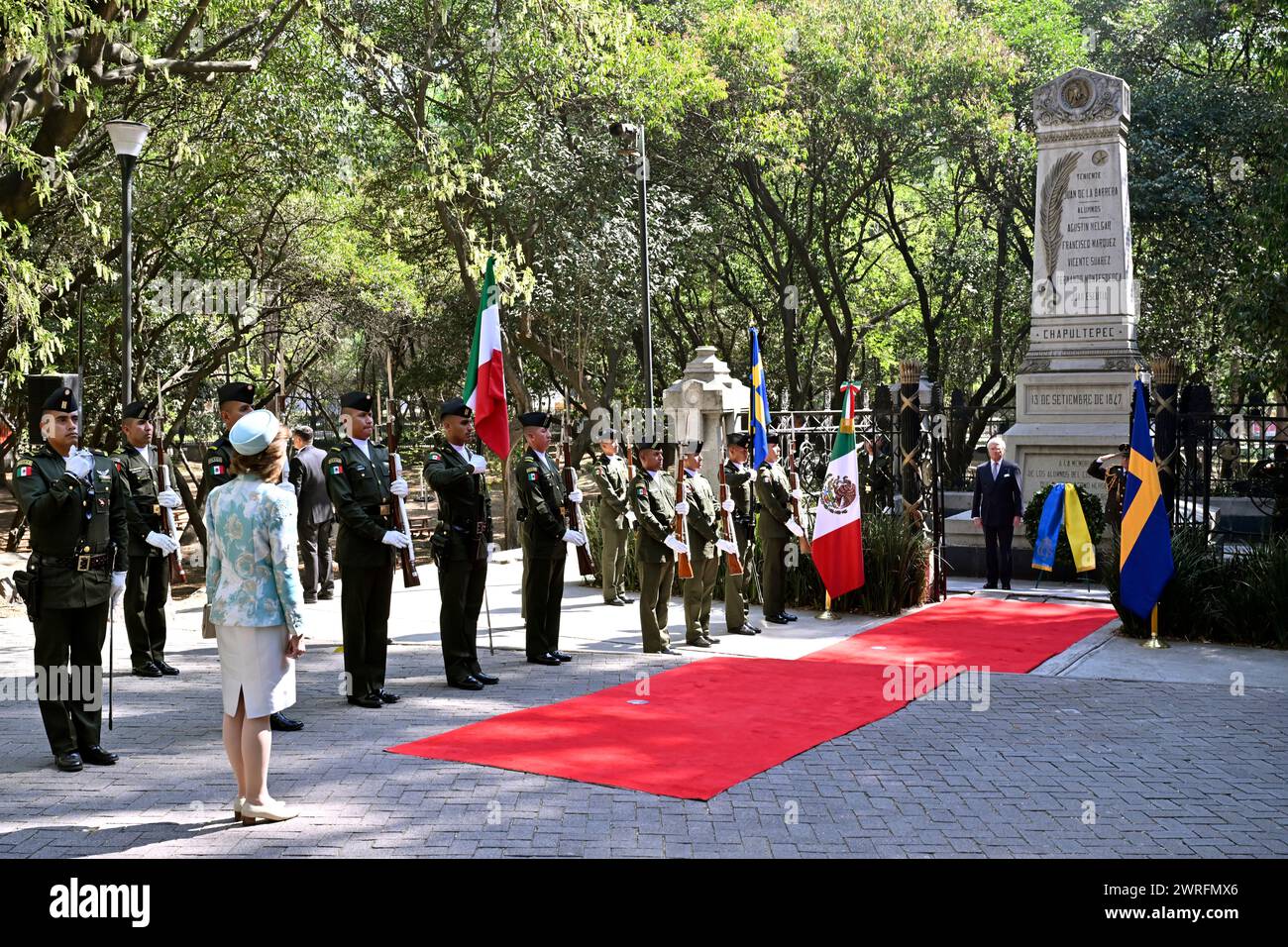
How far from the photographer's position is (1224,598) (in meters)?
10.9

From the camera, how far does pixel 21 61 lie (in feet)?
36.4

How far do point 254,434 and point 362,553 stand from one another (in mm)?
2900

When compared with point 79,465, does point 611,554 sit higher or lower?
lower

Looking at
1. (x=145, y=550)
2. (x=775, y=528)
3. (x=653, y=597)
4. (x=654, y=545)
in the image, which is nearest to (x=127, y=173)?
(x=145, y=550)

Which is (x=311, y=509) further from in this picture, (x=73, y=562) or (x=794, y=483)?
(x=73, y=562)

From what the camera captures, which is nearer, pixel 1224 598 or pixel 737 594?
pixel 1224 598

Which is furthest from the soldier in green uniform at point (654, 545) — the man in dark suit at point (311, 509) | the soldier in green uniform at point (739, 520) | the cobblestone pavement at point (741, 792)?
the man in dark suit at point (311, 509)

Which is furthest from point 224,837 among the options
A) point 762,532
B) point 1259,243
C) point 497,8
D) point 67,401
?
point 497,8

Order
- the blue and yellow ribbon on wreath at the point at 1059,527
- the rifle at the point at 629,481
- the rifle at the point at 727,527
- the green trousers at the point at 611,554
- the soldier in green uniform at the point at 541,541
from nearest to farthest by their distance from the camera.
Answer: the soldier in green uniform at the point at 541,541
the rifle at the point at 727,527
the rifle at the point at 629,481
the green trousers at the point at 611,554
the blue and yellow ribbon on wreath at the point at 1059,527

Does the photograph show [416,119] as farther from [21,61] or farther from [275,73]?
[21,61]

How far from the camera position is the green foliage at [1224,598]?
10.6m

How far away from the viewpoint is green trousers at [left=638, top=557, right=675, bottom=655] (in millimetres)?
10438

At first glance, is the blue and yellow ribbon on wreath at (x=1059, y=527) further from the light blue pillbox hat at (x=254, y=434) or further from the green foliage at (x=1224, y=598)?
the light blue pillbox hat at (x=254, y=434)

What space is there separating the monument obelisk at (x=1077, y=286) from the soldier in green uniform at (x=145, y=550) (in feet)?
36.9
